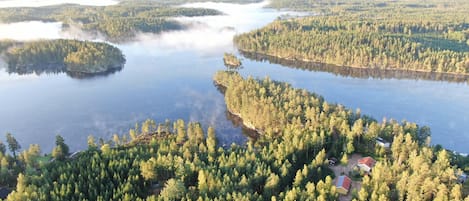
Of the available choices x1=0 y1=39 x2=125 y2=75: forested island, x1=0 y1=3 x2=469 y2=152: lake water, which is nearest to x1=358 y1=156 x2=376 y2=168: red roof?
x1=0 y1=3 x2=469 y2=152: lake water

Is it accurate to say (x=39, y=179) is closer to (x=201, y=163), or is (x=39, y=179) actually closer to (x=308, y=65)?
(x=201, y=163)

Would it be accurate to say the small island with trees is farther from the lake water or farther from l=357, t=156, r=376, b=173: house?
l=357, t=156, r=376, b=173: house

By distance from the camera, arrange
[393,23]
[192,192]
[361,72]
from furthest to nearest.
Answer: [393,23]
[361,72]
[192,192]

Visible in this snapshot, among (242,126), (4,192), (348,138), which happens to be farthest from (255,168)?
(4,192)

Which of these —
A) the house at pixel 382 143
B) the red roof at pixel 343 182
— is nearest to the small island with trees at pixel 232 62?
the house at pixel 382 143

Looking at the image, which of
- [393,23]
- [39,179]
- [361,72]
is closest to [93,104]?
[39,179]

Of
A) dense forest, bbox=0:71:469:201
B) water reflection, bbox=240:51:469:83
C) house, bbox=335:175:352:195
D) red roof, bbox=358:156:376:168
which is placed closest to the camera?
dense forest, bbox=0:71:469:201
